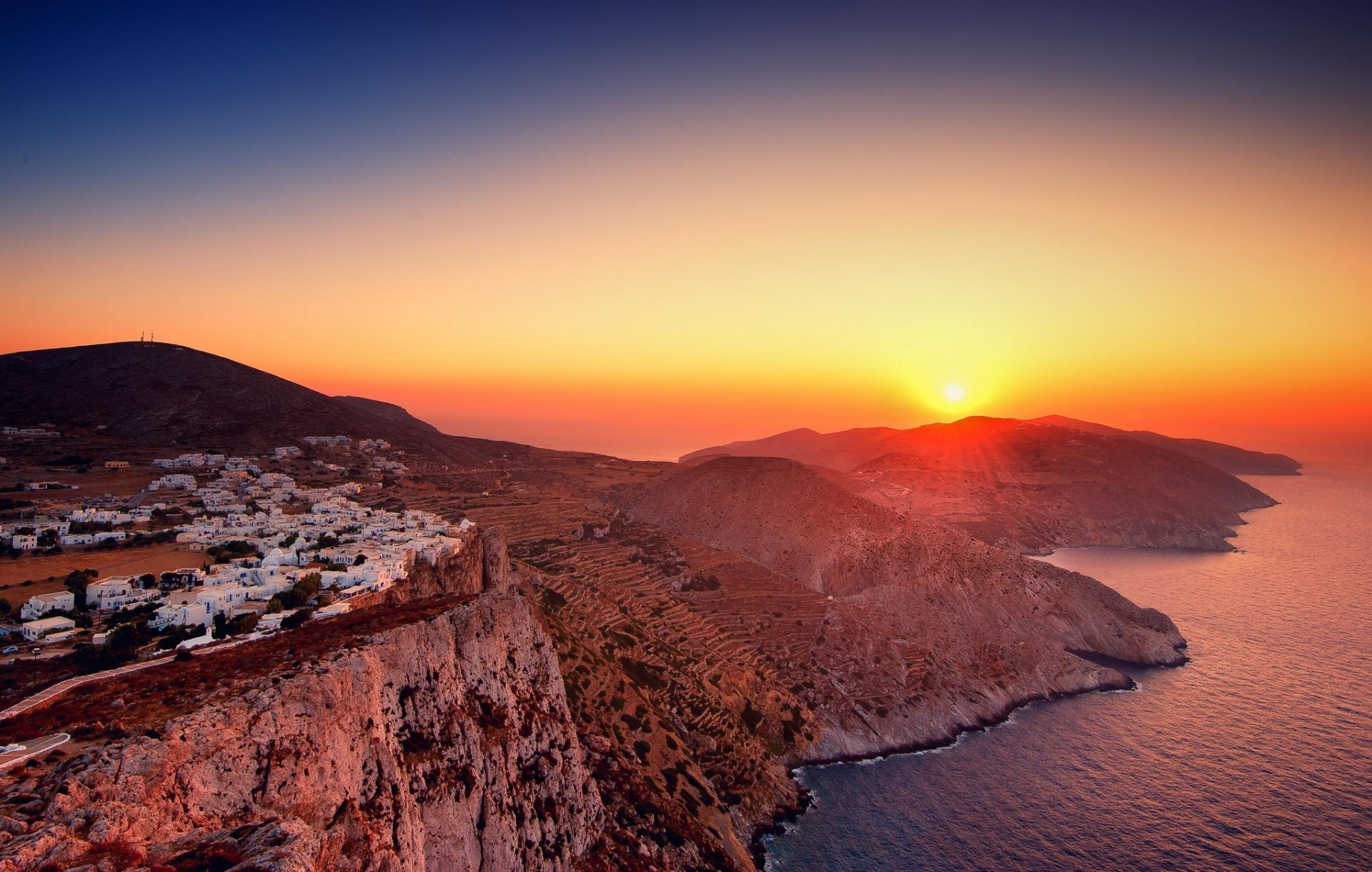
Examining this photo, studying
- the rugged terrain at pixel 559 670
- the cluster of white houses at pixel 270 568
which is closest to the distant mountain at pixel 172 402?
the rugged terrain at pixel 559 670

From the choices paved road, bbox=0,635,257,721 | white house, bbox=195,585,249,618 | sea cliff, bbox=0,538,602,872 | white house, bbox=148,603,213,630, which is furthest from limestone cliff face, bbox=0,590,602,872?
white house, bbox=148,603,213,630

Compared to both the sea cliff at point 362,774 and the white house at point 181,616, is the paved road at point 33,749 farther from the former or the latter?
the white house at point 181,616

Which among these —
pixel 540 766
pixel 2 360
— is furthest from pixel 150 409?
pixel 540 766

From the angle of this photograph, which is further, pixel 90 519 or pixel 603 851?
pixel 90 519

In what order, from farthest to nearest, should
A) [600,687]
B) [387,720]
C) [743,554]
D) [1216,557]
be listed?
[1216,557] < [743,554] < [600,687] < [387,720]

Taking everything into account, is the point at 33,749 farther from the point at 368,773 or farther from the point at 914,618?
the point at 914,618

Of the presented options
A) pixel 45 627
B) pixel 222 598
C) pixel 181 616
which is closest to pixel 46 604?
pixel 45 627

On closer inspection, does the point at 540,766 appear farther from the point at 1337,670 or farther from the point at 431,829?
the point at 1337,670
